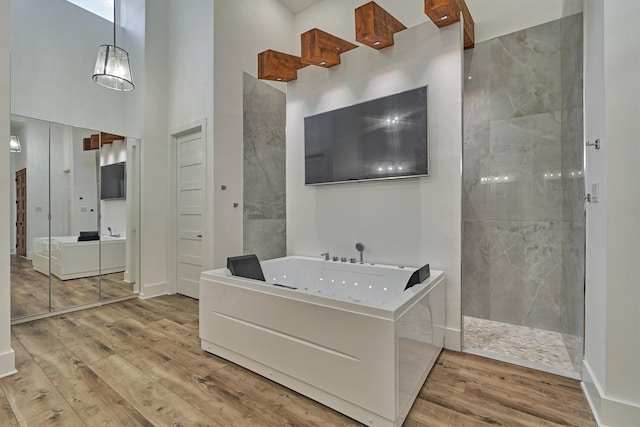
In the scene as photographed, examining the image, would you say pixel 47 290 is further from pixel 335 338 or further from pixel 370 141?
pixel 370 141

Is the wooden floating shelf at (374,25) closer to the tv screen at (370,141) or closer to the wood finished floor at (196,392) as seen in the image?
the tv screen at (370,141)

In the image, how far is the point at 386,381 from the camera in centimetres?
157

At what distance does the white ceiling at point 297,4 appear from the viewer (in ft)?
14.9

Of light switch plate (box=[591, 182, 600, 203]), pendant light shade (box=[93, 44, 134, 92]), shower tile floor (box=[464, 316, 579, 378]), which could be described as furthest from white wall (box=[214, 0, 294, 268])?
light switch plate (box=[591, 182, 600, 203])

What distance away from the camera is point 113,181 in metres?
3.97

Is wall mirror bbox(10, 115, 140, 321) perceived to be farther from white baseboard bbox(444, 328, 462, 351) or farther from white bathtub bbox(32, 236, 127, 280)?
white baseboard bbox(444, 328, 462, 351)

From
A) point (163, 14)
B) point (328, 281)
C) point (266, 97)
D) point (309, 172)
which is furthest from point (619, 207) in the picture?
point (163, 14)

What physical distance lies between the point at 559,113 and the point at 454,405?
2676 mm

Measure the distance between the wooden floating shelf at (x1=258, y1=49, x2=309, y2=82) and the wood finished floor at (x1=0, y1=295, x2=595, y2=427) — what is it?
2.94 meters

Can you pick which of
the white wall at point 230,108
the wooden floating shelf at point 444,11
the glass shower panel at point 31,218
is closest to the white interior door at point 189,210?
the white wall at point 230,108

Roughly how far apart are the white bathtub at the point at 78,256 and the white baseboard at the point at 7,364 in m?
1.49

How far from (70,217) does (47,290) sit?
2.78 ft

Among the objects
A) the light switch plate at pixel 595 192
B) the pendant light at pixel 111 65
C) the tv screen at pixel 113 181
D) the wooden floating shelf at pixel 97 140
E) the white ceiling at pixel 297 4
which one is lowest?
the light switch plate at pixel 595 192

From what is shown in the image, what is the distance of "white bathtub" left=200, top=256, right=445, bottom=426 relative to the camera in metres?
1.61
